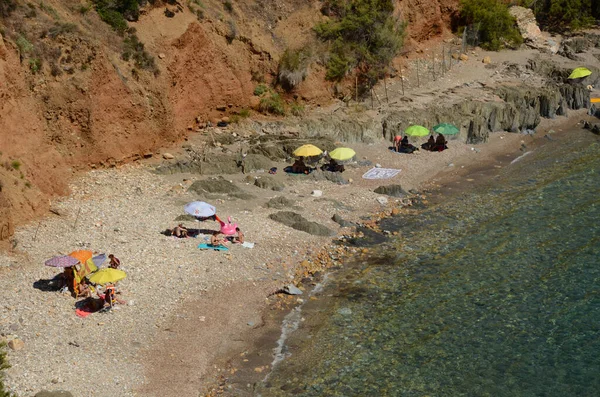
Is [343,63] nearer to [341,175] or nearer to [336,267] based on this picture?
[341,175]

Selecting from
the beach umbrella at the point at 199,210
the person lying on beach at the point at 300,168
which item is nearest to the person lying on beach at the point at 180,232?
the beach umbrella at the point at 199,210

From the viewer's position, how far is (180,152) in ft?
118

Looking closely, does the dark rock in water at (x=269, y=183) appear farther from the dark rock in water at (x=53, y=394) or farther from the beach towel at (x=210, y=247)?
the dark rock in water at (x=53, y=394)

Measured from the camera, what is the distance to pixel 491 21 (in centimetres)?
5169

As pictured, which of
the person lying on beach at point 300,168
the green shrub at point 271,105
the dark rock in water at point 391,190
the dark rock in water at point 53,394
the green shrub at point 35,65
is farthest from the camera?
the green shrub at point 271,105

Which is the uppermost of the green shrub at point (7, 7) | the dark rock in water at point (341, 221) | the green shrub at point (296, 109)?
the green shrub at point (7, 7)

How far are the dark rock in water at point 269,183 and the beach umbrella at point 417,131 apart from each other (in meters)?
8.39

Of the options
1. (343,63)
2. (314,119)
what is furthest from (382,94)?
(314,119)

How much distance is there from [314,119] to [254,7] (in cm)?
813

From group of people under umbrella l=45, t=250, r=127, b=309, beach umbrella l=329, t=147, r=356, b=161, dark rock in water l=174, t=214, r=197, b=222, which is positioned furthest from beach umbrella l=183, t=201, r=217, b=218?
beach umbrella l=329, t=147, r=356, b=161

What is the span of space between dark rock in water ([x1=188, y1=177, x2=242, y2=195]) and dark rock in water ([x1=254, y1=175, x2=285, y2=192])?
53.3 inches

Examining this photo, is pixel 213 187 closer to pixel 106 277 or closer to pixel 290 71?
pixel 106 277

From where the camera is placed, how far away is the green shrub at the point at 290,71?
41.7 metres

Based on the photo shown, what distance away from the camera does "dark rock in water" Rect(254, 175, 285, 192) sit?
111ft
